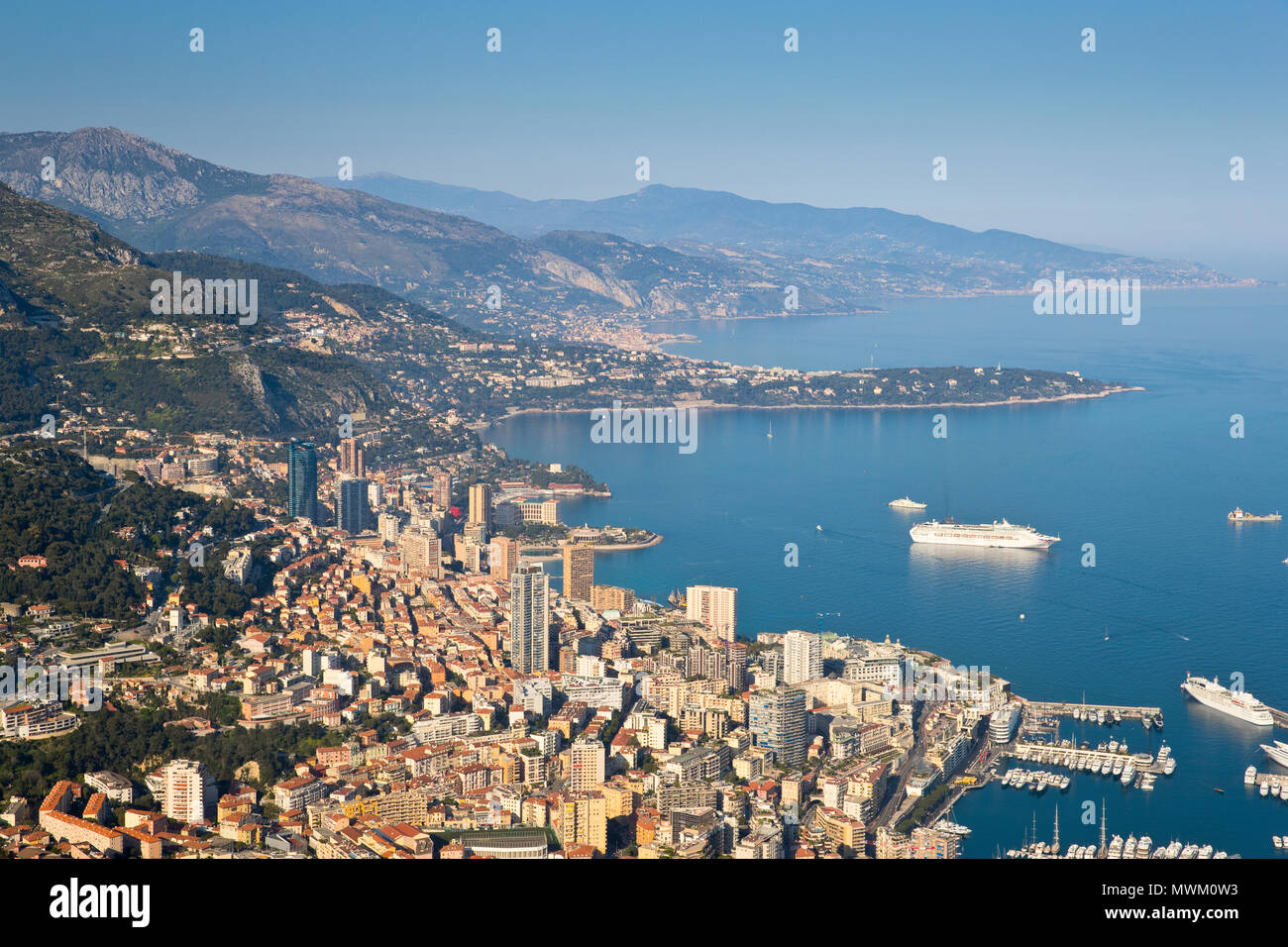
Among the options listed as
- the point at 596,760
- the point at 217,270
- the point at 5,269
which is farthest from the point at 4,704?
the point at 217,270

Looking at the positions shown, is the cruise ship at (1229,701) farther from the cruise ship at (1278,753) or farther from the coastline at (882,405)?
the coastline at (882,405)

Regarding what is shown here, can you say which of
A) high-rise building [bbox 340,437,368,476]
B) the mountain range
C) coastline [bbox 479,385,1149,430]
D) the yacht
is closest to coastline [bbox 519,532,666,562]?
high-rise building [bbox 340,437,368,476]

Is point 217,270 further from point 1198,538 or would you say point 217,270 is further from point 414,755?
point 414,755

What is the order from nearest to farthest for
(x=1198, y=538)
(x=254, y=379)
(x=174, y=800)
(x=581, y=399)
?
(x=174, y=800)
(x=1198, y=538)
(x=254, y=379)
(x=581, y=399)

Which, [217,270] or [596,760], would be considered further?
[217,270]

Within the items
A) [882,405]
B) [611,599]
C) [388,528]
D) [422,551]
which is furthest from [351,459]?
[882,405]

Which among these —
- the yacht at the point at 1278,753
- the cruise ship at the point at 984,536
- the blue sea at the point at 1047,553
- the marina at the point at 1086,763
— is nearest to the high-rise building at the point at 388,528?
the blue sea at the point at 1047,553
